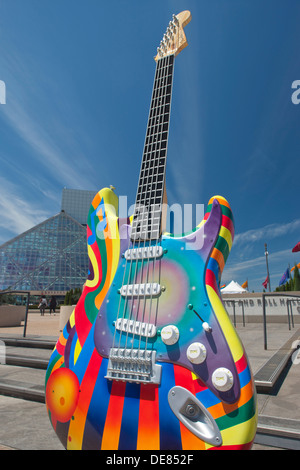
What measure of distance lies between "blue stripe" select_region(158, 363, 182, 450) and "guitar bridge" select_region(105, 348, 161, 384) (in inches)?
1.9

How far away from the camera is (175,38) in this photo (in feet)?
8.98

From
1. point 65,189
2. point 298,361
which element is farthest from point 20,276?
point 298,361

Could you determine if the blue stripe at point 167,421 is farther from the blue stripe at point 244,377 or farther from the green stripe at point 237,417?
the blue stripe at point 244,377

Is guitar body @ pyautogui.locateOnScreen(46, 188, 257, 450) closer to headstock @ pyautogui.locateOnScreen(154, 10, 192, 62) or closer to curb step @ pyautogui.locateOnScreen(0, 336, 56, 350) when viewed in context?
headstock @ pyautogui.locateOnScreen(154, 10, 192, 62)

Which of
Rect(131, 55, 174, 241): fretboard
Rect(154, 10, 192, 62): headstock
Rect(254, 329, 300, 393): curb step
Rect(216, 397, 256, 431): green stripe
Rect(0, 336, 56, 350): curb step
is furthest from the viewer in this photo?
Rect(0, 336, 56, 350): curb step

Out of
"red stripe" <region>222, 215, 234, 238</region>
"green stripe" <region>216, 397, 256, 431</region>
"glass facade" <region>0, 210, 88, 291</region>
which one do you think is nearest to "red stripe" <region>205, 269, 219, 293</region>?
"red stripe" <region>222, 215, 234, 238</region>

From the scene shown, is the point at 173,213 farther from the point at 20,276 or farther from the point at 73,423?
the point at 20,276

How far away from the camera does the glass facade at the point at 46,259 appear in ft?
175

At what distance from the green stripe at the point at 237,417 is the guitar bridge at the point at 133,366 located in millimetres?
352

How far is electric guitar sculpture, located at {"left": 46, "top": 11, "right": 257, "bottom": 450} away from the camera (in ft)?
4.33

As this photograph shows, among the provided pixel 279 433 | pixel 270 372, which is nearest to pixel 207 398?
pixel 279 433

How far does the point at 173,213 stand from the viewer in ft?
7.29

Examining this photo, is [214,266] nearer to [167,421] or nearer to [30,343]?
[167,421]

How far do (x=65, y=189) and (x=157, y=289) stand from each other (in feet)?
327
